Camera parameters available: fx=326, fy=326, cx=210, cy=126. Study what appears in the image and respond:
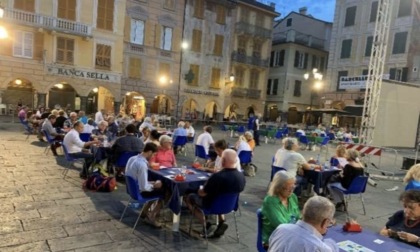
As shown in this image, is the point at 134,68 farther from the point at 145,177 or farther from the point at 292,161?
the point at 145,177

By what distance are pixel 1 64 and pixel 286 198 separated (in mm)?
20467

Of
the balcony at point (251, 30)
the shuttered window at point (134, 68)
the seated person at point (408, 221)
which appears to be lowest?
the seated person at point (408, 221)

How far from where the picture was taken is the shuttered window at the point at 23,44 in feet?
62.8

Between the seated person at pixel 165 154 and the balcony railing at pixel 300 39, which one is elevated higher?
the balcony railing at pixel 300 39

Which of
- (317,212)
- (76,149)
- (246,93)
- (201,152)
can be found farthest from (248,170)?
(246,93)

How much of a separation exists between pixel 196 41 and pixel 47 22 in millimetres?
10936

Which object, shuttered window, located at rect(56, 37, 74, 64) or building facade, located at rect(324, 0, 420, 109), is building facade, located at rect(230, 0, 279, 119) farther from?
shuttered window, located at rect(56, 37, 74, 64)

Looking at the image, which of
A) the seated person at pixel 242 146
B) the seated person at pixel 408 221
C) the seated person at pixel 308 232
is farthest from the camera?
the seated person at pixel 242 146

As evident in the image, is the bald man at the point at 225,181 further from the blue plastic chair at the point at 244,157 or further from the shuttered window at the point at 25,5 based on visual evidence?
the shuttered window at the point at 25,5

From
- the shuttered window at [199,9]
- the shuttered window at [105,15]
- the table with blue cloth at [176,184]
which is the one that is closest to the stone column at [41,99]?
the shuttered window at [105,15]

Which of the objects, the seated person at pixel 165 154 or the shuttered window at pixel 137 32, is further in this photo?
the shuttered window at pixel 137 32

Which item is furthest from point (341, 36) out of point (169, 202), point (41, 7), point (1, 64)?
point (169, 202)

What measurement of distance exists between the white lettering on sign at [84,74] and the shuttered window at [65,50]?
53cm

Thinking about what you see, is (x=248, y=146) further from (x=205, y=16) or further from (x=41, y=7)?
(x=205, y=16)
